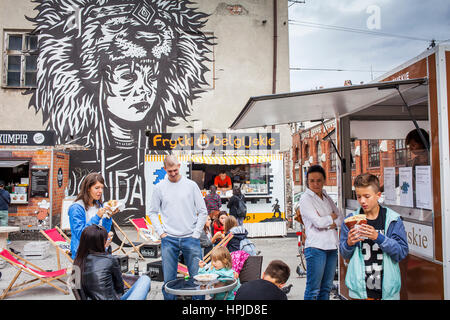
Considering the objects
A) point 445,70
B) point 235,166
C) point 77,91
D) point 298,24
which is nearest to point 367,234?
point 445,70

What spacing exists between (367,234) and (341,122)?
276cm

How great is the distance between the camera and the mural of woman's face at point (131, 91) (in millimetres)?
13602

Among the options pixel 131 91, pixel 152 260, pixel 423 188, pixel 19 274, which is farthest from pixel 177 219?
pixel 131 91

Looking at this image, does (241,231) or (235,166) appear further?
(235,166)

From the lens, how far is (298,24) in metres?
15.3

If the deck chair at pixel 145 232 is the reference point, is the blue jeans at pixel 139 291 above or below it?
above

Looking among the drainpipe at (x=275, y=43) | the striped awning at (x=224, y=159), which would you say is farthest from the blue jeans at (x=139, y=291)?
the drainpipe at (x=275, y=43)

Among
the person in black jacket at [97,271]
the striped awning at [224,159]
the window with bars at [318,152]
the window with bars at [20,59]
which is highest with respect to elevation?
the window with bars at [20,59]

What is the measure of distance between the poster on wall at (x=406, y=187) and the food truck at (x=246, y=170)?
7349mm

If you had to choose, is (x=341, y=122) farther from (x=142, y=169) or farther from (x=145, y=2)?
(x=145, y=2)

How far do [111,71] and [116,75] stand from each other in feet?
0.78

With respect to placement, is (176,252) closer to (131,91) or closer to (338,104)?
(338,104)

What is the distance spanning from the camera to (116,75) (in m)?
13.6

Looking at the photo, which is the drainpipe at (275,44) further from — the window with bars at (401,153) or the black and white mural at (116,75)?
the window with bars at (401,153)
